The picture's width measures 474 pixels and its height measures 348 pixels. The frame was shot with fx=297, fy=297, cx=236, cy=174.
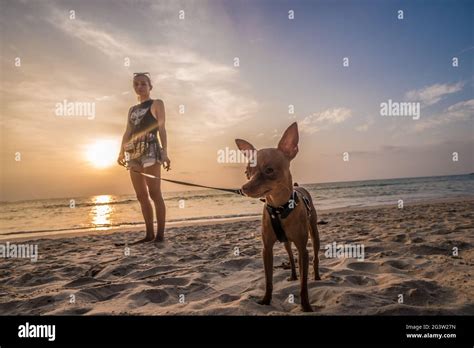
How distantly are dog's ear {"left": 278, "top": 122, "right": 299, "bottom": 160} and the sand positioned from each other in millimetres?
1322

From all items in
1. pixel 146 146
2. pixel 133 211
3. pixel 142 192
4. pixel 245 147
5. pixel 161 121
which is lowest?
pixel 133 211

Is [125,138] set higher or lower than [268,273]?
higher

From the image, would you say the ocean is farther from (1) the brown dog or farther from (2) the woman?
(1) the brown dog

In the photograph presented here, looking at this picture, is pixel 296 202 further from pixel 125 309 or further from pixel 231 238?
pixel 231 238

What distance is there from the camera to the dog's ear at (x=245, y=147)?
2677mm

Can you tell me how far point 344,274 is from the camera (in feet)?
11.6

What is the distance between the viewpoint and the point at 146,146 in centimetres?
568

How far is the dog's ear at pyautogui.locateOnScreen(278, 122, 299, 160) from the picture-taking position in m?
2.55

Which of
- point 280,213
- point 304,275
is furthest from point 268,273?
point 280,213

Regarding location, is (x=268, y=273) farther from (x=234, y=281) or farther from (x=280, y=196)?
(x=234, y=281)

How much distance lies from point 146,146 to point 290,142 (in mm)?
3807
